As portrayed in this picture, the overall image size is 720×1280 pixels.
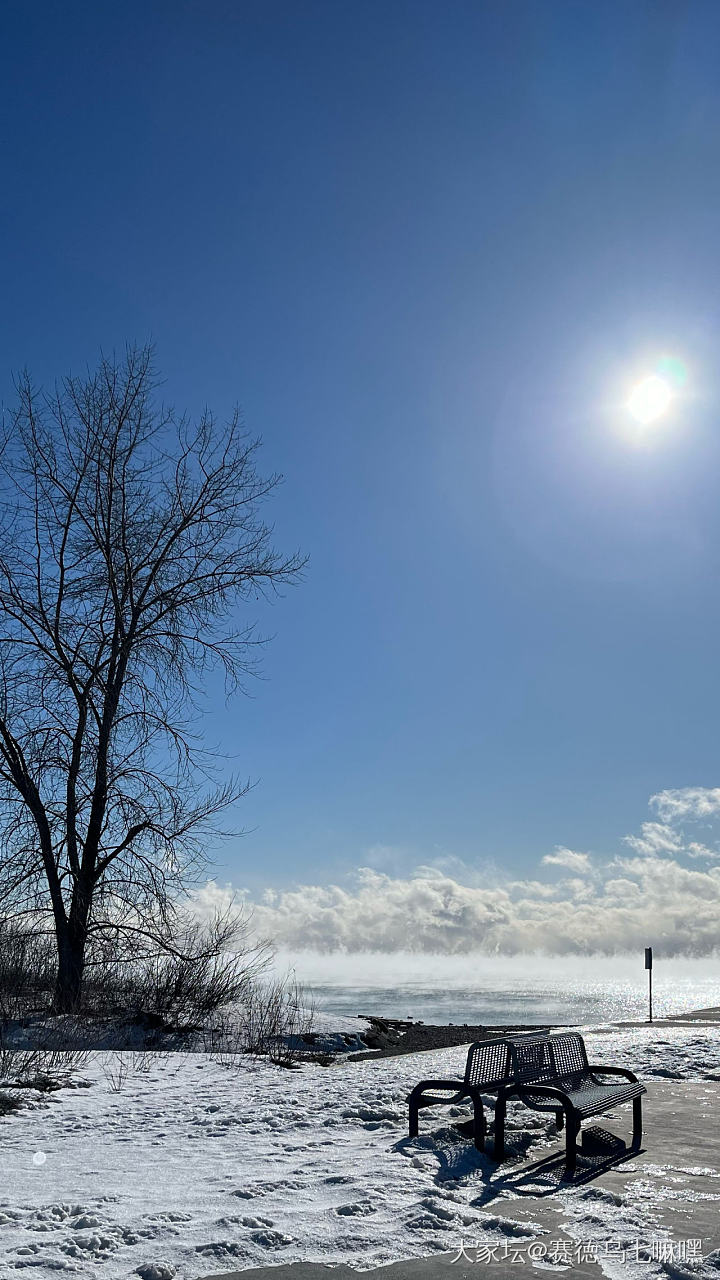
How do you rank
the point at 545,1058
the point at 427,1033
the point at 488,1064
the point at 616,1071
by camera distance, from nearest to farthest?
1. the point at 488,1064
2. the point at 545,1058
3. the point at 616,1071
4. the point at 427,1033

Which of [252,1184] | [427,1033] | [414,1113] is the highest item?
[414,1113]

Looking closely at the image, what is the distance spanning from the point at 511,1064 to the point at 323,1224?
2.69 m

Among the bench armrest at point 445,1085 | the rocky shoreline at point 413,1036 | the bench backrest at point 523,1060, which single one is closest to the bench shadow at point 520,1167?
the bench armrest at point 445,1085

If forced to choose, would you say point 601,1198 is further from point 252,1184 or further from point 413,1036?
point 413,1036

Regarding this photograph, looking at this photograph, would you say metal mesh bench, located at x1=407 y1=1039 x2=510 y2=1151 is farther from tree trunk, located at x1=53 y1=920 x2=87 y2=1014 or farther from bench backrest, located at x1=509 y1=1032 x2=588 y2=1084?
tree trunk, located at x1=53 y1=920 x2=87 y2=1014

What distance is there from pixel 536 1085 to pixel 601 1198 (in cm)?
145

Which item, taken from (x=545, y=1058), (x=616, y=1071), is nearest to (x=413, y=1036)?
(x=616, y=1071)

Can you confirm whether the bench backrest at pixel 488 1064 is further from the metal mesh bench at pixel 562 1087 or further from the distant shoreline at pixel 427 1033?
the distant shoreline at pixel 427 1033

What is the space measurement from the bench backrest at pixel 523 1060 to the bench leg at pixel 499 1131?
19 centimetres

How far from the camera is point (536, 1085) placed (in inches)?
261

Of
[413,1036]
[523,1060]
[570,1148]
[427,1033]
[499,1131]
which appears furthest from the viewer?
[427,1033]

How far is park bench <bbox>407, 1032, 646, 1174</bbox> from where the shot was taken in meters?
6.16

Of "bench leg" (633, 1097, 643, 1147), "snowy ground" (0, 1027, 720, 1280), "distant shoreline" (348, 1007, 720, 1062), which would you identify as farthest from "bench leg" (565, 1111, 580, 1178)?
"distant shoreline" (348, 1007, 720, 1062)

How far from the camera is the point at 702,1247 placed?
14.1ft
